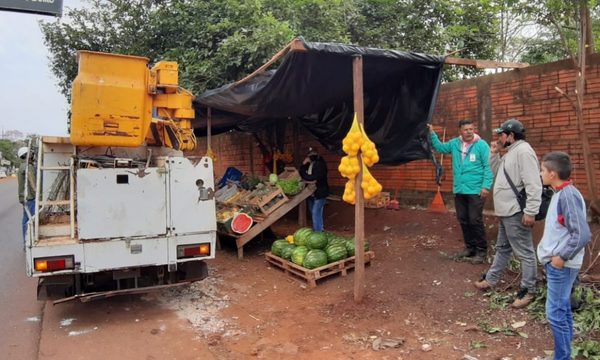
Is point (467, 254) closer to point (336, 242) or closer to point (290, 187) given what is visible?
point (336, 242)

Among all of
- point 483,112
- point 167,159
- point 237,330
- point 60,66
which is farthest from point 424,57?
point 60,66

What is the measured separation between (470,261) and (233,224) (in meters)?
3.85

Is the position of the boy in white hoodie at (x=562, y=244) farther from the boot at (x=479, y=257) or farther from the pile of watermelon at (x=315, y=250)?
the pile of watermelon at (x=315, y=250)

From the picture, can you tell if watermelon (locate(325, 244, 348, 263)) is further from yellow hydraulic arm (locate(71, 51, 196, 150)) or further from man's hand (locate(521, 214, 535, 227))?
yellow hydraulic arm (locate(71, 51, 196, 150))

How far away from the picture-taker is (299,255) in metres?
6.37

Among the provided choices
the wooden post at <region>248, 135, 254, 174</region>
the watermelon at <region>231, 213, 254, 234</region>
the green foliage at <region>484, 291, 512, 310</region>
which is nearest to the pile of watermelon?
the watermelon at <region>231, 213, 254, 234</region>

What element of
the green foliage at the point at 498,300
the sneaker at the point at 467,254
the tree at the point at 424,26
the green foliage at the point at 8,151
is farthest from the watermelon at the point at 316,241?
the green foliage at the point at 8,151

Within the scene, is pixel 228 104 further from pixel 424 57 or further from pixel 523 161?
pixel 523 161

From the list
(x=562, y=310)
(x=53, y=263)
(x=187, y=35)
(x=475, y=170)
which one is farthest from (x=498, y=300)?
(x=187, y=35)

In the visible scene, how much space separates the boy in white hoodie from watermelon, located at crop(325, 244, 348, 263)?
3.15 m

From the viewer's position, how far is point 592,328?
3.83 m

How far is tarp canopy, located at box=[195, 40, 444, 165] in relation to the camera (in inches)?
209

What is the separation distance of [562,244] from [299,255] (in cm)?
377

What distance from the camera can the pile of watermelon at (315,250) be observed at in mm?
6131
